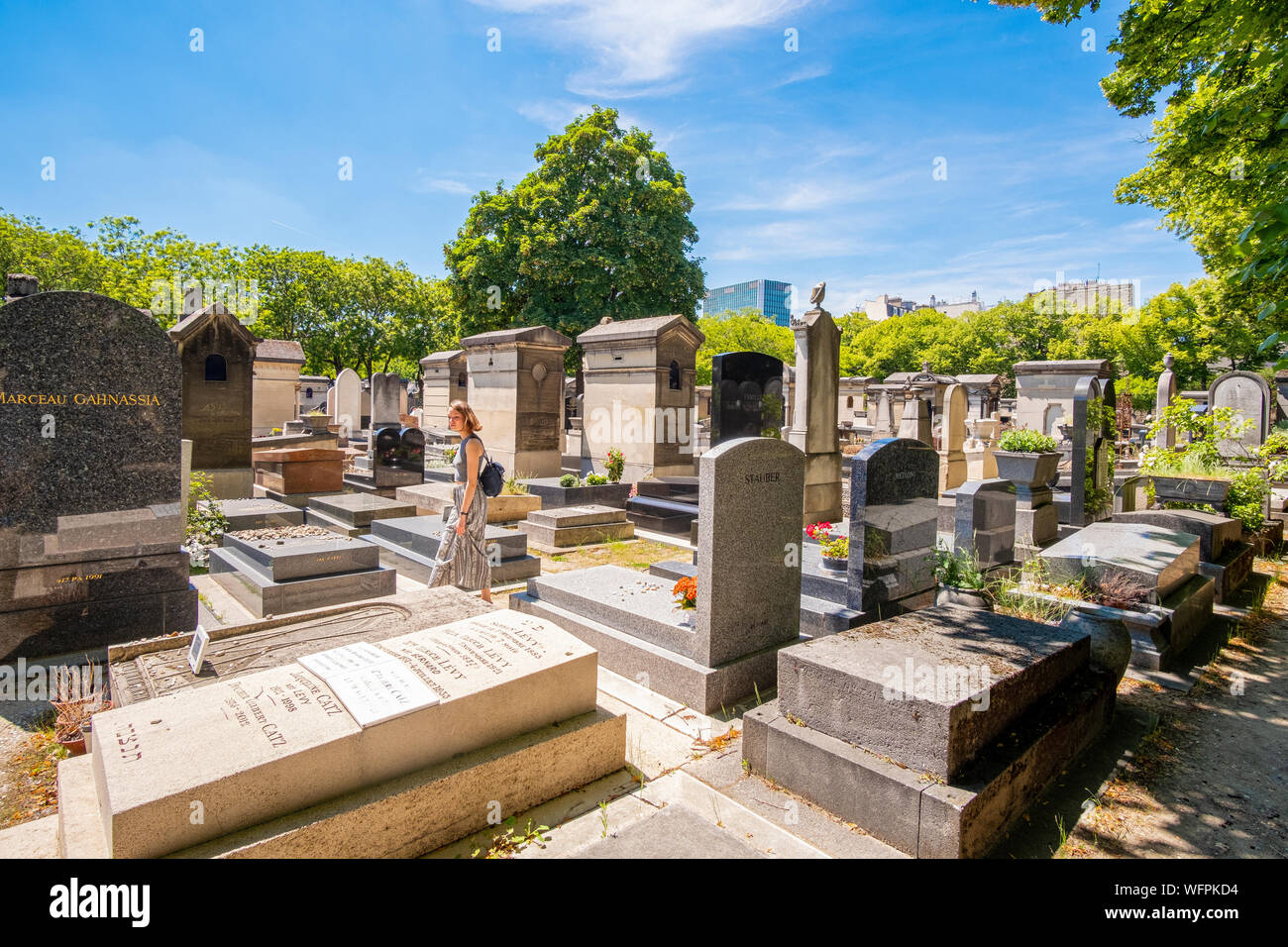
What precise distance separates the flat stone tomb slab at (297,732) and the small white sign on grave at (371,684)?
1.3 inches

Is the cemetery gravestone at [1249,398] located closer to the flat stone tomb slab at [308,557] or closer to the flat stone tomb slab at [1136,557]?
the flat stone tomb slab at [1136,557]

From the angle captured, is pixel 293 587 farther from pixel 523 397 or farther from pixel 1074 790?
pixel 523 397

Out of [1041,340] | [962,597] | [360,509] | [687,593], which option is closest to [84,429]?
[687,593]

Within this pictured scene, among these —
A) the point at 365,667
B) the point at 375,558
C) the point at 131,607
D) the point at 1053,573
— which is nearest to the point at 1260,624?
the point at 1053,573

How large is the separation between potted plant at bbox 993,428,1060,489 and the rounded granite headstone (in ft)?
31.6

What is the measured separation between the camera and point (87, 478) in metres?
4.77

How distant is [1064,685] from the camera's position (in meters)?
4.07

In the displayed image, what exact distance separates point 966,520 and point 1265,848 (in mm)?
4550

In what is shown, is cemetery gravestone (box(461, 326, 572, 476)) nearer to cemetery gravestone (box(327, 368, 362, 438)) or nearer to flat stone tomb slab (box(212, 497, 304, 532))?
flat stone tomb slab (box(212, 497, 304, 532))

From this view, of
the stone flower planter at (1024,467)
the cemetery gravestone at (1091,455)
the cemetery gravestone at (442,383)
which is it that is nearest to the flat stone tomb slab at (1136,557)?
the stone flower planter at (1024,467)

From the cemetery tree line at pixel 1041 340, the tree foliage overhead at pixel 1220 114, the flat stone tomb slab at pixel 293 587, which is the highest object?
the cemetery tree line at pixel 1041 340

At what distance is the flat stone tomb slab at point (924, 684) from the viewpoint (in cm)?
308

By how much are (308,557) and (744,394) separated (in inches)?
275

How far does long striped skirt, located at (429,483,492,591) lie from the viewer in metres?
6.18
